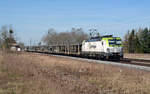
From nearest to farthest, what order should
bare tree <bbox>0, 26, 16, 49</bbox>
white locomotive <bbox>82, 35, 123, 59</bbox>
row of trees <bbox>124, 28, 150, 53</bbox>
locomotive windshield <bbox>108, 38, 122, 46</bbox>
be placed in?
1. white locomotive <bbox>82, 35, 123, 59</bbox>
2. locomotive windshield <bbox>108, 38, 122, 46</bbox>
3. bare tree <bbox>0, 26, 16, 49</bbox>
4. row of trees <bbox>124, 28, 150, 53</bbox>

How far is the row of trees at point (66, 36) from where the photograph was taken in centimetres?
10107

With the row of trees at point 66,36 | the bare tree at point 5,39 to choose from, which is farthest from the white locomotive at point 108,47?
the row of trees at point 66,36

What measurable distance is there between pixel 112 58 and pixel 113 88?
17.4 meters

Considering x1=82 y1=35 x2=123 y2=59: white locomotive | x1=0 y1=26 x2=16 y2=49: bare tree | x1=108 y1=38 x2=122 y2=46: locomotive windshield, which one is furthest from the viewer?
x1=0 y1=26 x2=16 y2=49: bare tree

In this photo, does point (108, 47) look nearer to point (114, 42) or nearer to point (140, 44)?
point (114, 42)

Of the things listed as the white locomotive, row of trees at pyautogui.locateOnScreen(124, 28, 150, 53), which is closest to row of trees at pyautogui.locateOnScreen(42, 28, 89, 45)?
row of trees at pyautogui.locateOnScreen(124, 28, 150, 53)

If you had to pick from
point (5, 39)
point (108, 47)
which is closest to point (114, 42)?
point (108, 47)

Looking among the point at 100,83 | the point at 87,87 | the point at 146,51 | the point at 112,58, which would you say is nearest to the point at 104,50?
the point at 112,58

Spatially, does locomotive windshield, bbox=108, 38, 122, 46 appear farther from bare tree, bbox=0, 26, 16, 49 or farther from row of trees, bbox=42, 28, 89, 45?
row of trees, bbox=42, 28, 89, 45

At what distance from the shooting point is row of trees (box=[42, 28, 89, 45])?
10107cm

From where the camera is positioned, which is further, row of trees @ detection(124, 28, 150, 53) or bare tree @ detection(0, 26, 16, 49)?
row of trees @ detection(124, 28, 150, 53)

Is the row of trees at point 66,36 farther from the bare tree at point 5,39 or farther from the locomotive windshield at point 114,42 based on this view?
the locomotive windshield at point 114,42

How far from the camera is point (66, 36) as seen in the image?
106562 millimetres

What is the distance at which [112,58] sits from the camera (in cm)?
2739
